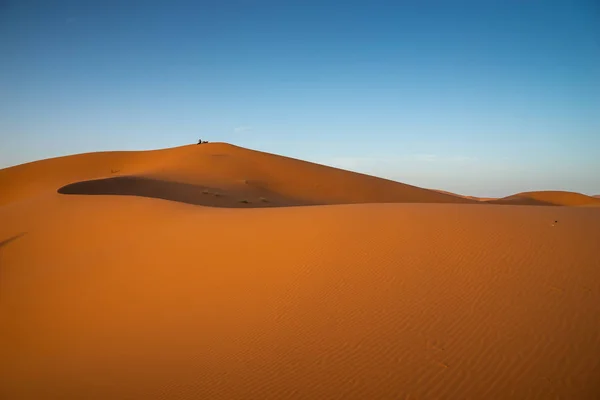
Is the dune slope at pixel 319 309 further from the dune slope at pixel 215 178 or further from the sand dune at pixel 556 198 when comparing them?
the sand dune at pixel 556 198

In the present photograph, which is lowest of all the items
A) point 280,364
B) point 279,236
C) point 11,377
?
point 11,377

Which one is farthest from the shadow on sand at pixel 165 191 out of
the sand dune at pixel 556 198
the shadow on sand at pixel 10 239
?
the sand dune at pixel 556 198

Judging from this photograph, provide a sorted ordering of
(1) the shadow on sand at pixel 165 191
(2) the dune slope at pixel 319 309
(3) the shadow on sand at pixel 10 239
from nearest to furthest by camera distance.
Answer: (2) the dune slope at pixel 319 309
(3) the shadow on sand at pixel 10 239
(1) the shadow on sand at pixel 165 191

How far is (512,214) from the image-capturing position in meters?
9.09

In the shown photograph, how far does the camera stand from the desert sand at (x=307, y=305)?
13.9 feet

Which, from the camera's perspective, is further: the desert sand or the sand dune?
the sand dune

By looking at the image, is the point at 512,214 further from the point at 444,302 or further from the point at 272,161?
the point at 272,161

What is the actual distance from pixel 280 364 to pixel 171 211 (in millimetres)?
9360

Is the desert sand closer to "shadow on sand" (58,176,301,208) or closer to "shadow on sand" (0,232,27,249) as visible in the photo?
"shadow on sand" (0,232,27,249)

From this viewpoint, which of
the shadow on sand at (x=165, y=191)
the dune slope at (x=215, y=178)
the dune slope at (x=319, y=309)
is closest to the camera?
the dune slope at (x=319, y=309)

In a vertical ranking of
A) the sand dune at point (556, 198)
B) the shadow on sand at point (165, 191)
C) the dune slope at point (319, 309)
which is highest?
the sand dune at point (556, 198)

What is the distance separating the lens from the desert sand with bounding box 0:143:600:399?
4250mm

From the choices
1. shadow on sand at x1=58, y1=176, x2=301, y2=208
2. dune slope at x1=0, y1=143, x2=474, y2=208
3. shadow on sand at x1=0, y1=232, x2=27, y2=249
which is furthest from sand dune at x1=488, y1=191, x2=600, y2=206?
shadow on sand at x1=0, y1=232, x2=27, y2=249

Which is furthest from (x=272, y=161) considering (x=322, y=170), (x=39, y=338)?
(x=39, y=338)
